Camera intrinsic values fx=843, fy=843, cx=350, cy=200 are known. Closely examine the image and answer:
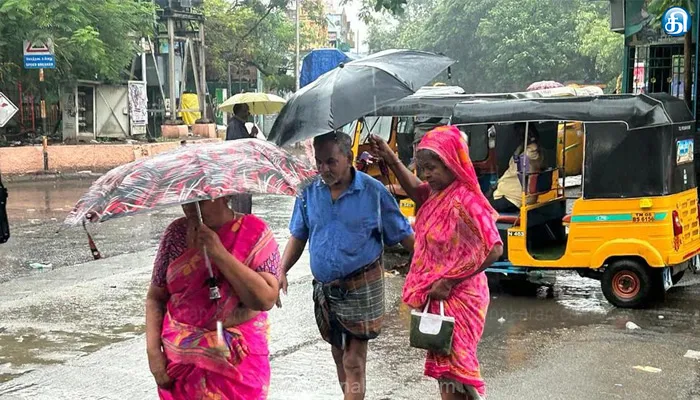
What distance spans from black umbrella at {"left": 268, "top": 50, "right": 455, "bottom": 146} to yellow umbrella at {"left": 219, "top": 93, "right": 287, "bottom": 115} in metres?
7.97

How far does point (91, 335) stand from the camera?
7.29m

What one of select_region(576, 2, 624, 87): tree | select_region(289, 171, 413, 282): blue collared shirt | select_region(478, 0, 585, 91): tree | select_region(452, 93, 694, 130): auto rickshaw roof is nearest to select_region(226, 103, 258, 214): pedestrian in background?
select_region(452, 93, 694, 130): auto rickshaw roof

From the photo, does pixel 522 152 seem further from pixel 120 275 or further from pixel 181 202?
pixel 181 202

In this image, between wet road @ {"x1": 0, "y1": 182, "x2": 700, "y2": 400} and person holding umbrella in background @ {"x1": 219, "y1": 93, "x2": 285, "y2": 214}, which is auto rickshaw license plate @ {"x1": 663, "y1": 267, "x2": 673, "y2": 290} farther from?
person holding umbrella in background @ {"x1": 219, "y1": 93, "x2": 285, "y2": 214}

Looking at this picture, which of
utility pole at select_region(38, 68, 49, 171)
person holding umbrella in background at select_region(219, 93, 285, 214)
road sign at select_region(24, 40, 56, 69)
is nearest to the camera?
Result: person holding umbrella in background at select_region(219, 93, 285, 214)

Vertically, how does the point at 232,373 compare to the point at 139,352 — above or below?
above

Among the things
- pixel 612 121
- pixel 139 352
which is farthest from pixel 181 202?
pixel 612 121

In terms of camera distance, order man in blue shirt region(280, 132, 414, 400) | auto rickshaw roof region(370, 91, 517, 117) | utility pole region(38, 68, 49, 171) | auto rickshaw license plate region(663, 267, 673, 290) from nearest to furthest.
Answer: man in blue shirt region(280, 132, 414, 400) → auto rickshaw license plate region(663, 267, 673, 290) → auto rickshaw roof region(370, 91, 517, 117) → utility pole region(38, 68, 49, 171)

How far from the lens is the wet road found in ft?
19.1

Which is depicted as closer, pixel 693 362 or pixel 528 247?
pixel 693 362

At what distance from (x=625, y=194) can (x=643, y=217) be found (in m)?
0.27

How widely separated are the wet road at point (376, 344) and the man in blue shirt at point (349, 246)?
1.16 metres

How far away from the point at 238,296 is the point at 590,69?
163 ft

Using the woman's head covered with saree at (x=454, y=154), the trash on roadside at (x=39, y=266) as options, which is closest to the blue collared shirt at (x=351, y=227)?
the woman's head covered with saree at (x=454, y=154)
